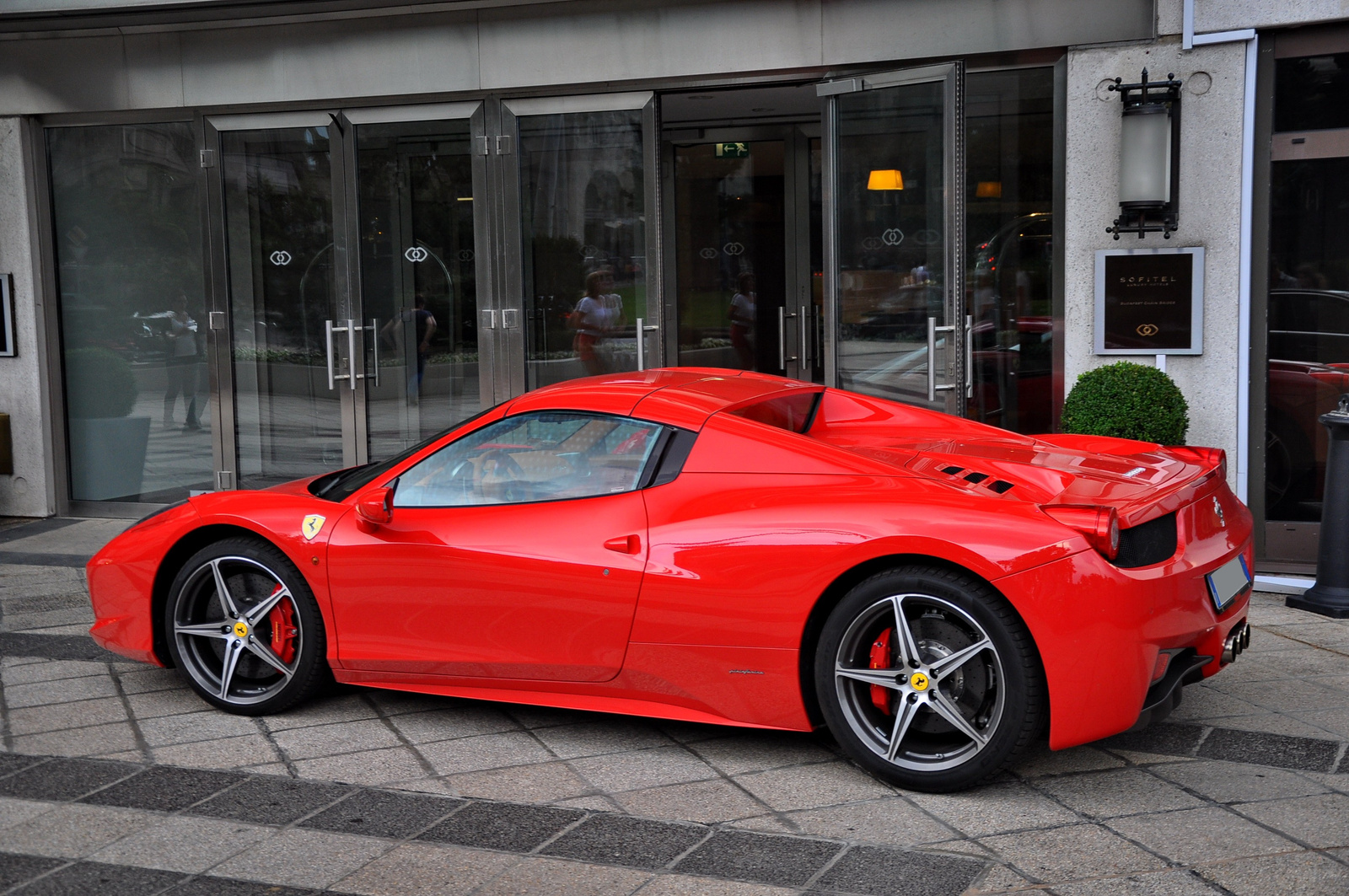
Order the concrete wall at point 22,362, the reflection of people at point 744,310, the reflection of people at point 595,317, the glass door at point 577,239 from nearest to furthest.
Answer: the glass door at point 577,239 < the reflection of people at point 595,317 < the concrete wall at point 22,362 < the reflection of people at point 744,310

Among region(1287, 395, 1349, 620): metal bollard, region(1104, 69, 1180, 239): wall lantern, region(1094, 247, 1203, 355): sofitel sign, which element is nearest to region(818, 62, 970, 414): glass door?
region(1094, 247, 1203, 355): sofitel sign

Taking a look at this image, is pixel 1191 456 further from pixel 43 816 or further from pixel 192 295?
pixel 192 295

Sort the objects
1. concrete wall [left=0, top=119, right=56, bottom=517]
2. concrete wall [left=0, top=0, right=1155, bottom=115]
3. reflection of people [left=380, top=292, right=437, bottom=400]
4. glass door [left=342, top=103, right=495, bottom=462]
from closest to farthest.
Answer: concrete wall [left=0, top=0, right=1155, bottom=115]
glass door [left=342, top=103, right=495, bottom=462]
reflection of people [left=380, top=292, right=437, bottom=400]
concrete wall [left=0, top=119, right=56, bottom=517]

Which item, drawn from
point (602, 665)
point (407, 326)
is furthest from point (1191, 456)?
point (407, 326)

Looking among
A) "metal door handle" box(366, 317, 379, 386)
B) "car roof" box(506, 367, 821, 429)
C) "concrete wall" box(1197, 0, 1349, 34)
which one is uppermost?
"concrete wall" box(1197, 0, 1349, 34)

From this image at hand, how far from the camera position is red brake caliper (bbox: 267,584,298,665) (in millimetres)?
4559

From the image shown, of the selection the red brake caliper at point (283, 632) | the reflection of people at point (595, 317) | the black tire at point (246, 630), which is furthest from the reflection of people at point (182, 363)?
the red brake caliper at point (283, 632)

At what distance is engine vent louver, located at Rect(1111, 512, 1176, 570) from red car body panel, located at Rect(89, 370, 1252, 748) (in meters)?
0.03

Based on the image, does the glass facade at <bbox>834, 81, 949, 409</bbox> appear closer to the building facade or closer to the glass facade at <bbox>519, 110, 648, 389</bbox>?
the building facade

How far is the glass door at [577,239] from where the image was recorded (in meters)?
8.39

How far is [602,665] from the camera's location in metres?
4.02

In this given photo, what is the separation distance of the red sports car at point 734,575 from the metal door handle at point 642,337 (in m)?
3.61

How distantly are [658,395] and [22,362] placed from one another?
23.3ft

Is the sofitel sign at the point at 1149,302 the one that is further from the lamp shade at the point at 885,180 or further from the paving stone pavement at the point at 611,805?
the paving stone pavement at the point at 611,805
